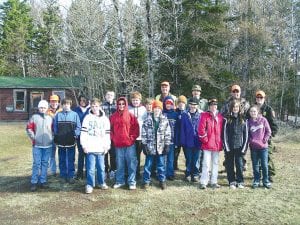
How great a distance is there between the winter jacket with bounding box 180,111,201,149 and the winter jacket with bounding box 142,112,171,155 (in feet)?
1.87

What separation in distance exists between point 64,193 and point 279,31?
84.1ft

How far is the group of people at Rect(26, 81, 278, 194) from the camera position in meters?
7.01

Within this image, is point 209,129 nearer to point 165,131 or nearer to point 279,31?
point 165,131

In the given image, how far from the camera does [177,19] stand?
21.5 meters

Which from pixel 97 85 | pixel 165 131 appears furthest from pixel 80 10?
pixel 165 131

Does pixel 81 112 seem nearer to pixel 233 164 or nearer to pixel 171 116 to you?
pixel 171 116

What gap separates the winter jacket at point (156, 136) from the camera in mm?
6996

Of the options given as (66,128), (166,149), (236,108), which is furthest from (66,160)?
(236,108)

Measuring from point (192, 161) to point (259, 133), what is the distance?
149cm

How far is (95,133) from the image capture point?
6.96 metres

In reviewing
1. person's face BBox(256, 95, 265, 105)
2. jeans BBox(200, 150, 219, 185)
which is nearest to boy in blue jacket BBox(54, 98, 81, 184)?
jeans BBox(200, 150, 219, 185)

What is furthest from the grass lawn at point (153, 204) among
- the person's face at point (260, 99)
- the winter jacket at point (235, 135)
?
the person's face at point (260, 99)

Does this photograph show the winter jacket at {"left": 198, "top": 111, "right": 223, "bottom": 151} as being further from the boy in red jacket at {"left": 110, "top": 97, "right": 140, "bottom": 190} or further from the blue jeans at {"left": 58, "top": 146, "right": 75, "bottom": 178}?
the blue jeans at {"left": 58, "top": 146, "right": 75, "bottom": 178}

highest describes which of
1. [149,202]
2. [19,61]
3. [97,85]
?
[19,61]
